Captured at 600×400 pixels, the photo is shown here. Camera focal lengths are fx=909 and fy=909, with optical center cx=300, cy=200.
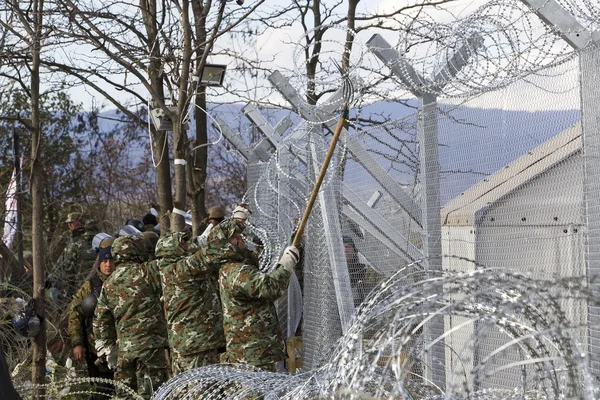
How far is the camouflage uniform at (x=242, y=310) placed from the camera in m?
6.13

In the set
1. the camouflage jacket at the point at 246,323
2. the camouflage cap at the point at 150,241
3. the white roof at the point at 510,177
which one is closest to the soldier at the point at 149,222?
the camouflage cap at the point at 150,241

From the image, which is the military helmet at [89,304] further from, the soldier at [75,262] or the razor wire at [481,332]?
the razor wire at [481,332]

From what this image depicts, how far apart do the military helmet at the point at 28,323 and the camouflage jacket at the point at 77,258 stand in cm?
406

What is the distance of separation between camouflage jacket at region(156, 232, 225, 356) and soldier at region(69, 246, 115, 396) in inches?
51.8

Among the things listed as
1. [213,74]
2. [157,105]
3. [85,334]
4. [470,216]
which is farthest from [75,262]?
[470,216]

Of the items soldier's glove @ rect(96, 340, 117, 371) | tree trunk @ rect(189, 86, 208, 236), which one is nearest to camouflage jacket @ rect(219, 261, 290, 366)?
soldier's glove @ rect(96, 340, 117, 371)

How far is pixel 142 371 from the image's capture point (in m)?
7.32

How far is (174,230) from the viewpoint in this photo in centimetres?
778

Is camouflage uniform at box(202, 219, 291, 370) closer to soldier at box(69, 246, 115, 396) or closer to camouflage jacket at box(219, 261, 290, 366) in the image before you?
camouflage jacket at box(219, 261, 290, 366)

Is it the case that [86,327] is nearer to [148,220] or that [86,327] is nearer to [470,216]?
[148,220]

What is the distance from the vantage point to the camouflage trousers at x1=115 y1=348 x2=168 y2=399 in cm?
727

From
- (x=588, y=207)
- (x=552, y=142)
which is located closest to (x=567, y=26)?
(x=552, y=142)

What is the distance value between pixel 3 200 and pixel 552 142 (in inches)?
351

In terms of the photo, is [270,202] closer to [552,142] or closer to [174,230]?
[174,230]
